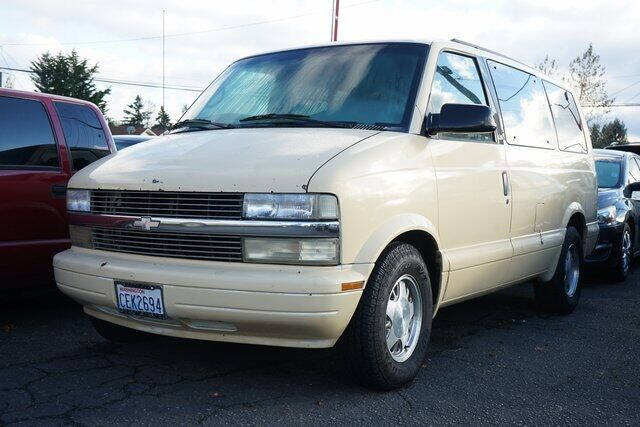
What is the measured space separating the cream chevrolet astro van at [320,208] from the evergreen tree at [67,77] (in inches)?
1786

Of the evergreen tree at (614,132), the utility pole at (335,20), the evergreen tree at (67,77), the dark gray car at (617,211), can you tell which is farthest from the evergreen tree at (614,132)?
the dark gray car at (617,211)

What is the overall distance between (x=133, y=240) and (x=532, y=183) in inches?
117

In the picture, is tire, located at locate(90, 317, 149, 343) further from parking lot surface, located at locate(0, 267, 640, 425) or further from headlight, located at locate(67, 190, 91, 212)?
headlight, located at locate(67, 190, 91, 212)

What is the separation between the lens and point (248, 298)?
3.26 metres

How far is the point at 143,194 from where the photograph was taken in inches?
142

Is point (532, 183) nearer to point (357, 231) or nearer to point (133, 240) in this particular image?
point (357, 231)

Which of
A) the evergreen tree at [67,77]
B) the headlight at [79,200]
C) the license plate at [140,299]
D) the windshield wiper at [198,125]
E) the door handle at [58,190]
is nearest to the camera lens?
the license plate at [140,299]

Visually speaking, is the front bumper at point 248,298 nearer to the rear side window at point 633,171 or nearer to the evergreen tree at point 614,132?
the rear side window at point 633,171

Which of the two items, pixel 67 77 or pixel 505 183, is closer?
pixel 505 183

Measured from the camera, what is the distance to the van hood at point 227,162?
3.34 m

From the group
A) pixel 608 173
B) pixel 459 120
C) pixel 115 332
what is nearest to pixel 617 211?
pixel 608 173

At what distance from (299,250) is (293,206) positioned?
0.21 m

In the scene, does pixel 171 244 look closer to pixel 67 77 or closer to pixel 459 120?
pixel 459 120

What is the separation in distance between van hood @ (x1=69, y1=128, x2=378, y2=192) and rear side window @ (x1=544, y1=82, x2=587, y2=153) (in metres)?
2.87
